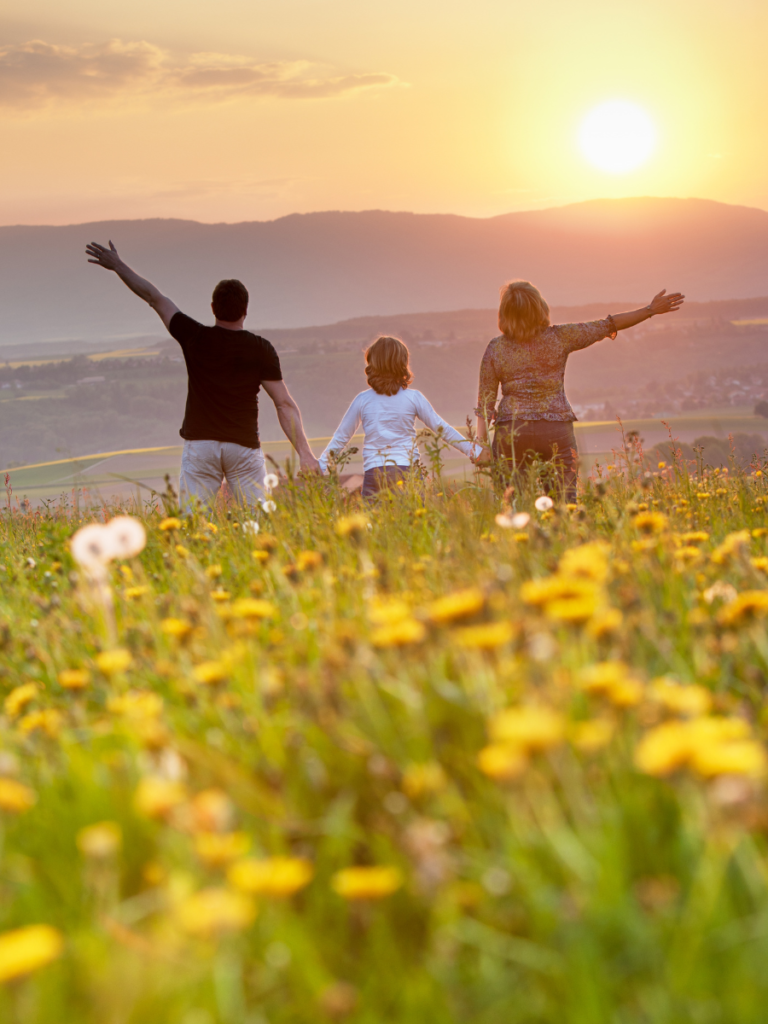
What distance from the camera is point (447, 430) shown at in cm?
611

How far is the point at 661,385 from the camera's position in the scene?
4466 inches

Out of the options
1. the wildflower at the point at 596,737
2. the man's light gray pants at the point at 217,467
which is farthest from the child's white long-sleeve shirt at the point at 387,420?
the wildflower at the point at 596,737

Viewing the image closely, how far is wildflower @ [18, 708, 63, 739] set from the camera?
2.05 m

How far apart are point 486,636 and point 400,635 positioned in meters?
0.20

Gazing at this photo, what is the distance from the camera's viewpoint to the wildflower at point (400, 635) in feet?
5.16

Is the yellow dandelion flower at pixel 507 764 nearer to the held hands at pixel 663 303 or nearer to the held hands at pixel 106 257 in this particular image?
the held hands at pixel 663 303

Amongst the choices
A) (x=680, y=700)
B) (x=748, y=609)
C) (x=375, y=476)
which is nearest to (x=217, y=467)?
(x=375, y=476)

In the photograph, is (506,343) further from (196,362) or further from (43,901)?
(43,901)

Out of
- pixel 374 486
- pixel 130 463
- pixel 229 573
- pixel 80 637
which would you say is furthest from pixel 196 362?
pixel 130 463

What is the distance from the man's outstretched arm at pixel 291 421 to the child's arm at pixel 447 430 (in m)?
1.06

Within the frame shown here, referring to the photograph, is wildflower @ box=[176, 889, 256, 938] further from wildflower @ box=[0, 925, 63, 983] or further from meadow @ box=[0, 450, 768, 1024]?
wildflower @ box=[0, 925, 63, 983]

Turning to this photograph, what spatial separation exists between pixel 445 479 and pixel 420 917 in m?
4.12

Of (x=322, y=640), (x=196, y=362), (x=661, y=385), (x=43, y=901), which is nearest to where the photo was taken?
(x=43, y=901)

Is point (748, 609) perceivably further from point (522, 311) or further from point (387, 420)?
point (387, 420)
